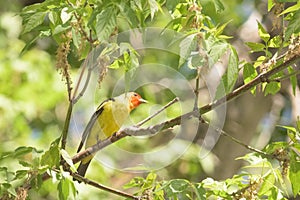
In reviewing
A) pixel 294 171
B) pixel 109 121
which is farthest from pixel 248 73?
pixel 109 121

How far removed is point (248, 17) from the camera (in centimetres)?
555

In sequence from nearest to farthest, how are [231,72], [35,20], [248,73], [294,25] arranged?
[294,25] → [231,72] → [35,20] → [248,73]

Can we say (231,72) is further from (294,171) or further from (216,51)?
(294,171)

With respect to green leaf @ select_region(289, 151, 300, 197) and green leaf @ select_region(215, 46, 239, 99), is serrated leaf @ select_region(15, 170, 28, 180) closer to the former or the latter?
green leaf @ select_region(215, 46, 239, 99)

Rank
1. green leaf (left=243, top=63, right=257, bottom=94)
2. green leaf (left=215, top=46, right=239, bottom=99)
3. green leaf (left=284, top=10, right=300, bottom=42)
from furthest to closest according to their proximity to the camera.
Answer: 1. green leaf (left=243, top=63, right=257, bottom=94)
2. green leaf (left=215, top=46, right=239, bottom=99)
3. green leaf (left=284, top=10, right=300, bottom=42)

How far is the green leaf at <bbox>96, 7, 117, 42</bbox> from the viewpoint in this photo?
1.92m

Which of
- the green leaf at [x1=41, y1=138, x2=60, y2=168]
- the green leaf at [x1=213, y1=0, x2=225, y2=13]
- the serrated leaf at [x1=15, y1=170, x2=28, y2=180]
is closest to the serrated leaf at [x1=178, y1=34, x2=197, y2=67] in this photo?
the green leaf at [x1=213, y1=0, x2=225, y2=13]

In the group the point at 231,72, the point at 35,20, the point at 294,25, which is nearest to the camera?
the point at 294,25

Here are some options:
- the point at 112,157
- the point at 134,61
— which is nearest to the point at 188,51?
the point at 134,61

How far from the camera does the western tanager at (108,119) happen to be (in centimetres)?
310

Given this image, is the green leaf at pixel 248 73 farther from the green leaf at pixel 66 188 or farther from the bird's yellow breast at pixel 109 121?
the bird's yellow breast at pixel 109 121

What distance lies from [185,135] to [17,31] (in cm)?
139

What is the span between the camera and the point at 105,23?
193cm

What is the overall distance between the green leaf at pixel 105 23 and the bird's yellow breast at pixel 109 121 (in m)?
1.16
